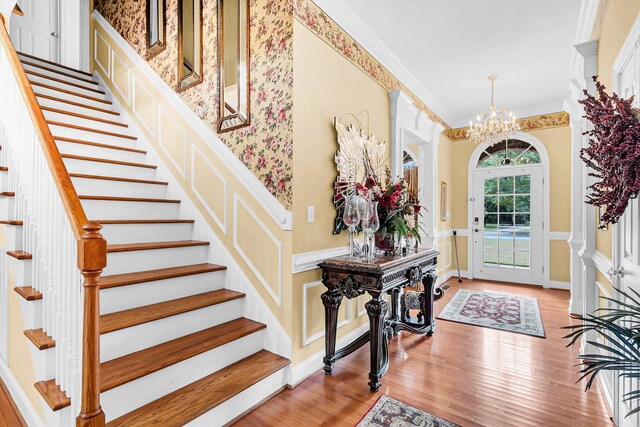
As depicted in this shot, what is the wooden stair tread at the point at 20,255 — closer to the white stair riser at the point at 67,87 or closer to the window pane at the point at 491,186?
the white stair riser at the point at 67,87

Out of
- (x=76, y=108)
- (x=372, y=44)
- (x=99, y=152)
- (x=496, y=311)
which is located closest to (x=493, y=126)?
(x=372, y=44)

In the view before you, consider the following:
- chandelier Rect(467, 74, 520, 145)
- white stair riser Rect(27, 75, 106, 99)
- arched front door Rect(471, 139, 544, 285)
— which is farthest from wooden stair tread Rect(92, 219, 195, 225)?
arched front door Rect(471, 139, 544, 285)

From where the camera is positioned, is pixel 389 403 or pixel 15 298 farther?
pixel 389 403

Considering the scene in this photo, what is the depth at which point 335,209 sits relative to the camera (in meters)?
2.81

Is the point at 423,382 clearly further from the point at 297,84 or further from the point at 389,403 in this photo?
the point at 297,84

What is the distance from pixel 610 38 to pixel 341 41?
1965 millimetres

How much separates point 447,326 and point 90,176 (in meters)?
3.78

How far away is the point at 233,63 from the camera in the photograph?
108 inches

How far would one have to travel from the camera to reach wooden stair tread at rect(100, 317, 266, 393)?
1.65m

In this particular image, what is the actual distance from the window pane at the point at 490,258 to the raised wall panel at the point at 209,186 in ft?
16.5

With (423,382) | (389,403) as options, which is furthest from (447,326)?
(389,403)

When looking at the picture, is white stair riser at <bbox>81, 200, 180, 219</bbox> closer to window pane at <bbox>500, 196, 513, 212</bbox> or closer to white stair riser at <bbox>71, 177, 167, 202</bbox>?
white stair riser at <bbox>71, 177, 167, 202</bbox>

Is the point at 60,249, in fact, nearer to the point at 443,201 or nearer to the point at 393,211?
the point at 393,211

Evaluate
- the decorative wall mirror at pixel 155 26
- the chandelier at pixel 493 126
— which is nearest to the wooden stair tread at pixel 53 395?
the decorative wall mirror at pixel 155 26
